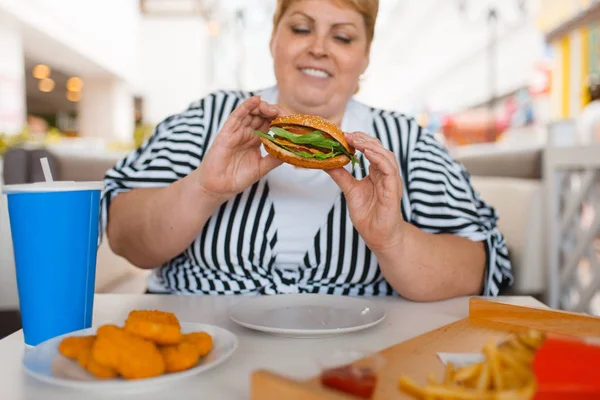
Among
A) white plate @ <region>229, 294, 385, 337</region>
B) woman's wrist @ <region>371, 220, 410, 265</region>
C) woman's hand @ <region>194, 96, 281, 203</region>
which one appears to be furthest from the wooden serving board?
woman's hand @ <region>194, 96, 281, 203</region>

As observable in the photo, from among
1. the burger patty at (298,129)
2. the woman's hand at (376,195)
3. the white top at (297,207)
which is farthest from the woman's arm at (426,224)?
the white top at (297,207)

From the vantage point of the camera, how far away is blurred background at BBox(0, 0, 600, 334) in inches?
89.9

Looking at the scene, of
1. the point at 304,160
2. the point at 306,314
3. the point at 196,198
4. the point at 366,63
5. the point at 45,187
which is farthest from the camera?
the point at 366,63

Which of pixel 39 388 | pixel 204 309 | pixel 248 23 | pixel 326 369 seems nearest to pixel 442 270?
pixel 204 309

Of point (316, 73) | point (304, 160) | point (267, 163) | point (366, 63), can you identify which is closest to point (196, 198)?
point (267, 163)

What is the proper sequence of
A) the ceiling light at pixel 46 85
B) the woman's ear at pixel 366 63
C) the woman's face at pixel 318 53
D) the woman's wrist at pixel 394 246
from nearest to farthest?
the woman's wrist at pixel 394 246 < the woman's face at pixel 318 53 < the woman's ear at pixel 366 63 < the ceiling light at pixel 46 85

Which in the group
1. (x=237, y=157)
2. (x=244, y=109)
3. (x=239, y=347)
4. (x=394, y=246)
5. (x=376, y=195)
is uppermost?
(x=244, y=109)

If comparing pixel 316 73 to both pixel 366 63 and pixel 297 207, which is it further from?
pixel 297 207

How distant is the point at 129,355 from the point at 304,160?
64 centimetres

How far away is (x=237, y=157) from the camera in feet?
4.44

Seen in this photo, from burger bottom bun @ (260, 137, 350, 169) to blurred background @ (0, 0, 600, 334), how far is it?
640 mm

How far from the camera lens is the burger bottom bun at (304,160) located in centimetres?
122

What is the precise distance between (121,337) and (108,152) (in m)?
2.34

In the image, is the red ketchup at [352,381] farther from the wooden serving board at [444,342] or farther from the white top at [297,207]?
the white top at [297,207]
